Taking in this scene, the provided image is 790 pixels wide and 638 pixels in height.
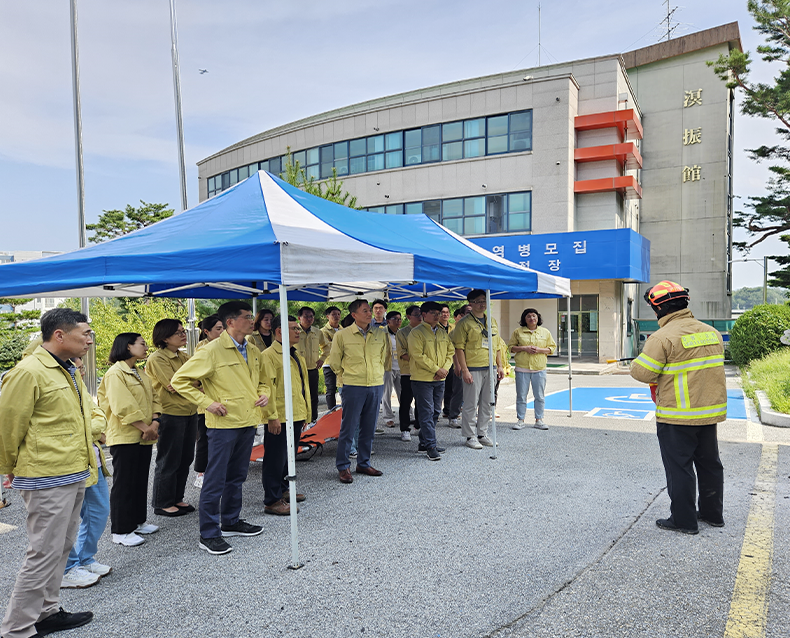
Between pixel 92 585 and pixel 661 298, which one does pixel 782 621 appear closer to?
pixel 661 298

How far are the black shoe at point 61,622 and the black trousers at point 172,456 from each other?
1.76 metres

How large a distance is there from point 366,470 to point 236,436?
7.36 ft

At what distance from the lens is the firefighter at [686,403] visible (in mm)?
4270

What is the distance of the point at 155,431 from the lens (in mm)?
4266

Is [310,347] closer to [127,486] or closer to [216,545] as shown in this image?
[127,486]

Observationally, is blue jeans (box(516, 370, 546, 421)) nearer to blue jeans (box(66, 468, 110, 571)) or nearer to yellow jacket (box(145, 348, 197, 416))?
yellow jacket (box(145, 348, 197, 416))

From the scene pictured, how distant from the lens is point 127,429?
4234 millimetres

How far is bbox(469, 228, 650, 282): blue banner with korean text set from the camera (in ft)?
72.3

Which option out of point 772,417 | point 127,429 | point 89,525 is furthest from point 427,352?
point 772,417

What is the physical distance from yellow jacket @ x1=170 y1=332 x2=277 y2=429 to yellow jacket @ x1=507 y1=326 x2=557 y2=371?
17.0ft

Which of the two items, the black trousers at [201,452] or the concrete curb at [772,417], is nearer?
the black trousers at [201,452]

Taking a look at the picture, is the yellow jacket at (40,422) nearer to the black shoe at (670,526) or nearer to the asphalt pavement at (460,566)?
the asphalt pavement at (460,566)

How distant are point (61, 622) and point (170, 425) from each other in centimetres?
193

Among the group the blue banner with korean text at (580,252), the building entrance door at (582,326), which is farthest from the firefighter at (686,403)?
the building entrance door at (582,326)
